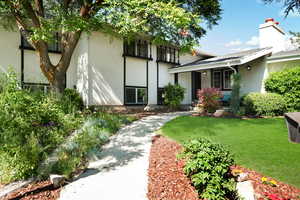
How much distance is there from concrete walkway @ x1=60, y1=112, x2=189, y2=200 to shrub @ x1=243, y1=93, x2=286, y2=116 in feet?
24.8

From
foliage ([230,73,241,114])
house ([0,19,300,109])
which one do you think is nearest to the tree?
house ([0,19,300,109])

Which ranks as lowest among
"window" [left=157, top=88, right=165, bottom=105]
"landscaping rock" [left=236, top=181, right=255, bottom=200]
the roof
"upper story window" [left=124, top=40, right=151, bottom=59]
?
"landscaping rock" [left=236, top=181, right=255, bottom=200]

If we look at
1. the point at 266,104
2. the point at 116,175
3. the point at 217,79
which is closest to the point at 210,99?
the point at 266,104

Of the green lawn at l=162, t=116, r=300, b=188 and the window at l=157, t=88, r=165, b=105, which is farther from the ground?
the window at l=157, t=88, r=165, b=105

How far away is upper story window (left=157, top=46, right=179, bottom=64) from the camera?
15.4m

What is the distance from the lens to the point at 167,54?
16.2 metres

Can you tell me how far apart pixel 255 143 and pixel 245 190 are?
110 inches

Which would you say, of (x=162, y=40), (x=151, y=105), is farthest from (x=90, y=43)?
(x=151, y=105)

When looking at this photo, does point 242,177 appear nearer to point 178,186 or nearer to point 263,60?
point 178,186

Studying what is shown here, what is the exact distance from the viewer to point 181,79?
55.0ft

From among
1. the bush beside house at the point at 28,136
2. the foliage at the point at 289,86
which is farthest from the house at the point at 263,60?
the bush beside house at the point at 28,136

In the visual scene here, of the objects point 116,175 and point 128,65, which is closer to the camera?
point 116,175

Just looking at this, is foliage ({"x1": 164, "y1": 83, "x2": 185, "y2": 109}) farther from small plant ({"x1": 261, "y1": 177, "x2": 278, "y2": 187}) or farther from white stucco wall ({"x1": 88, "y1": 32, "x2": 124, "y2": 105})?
small plant ({"x1": 261, "y1": 177, "x2": 278, "y2": 187})

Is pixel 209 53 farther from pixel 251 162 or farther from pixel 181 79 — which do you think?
pixel 251 162
